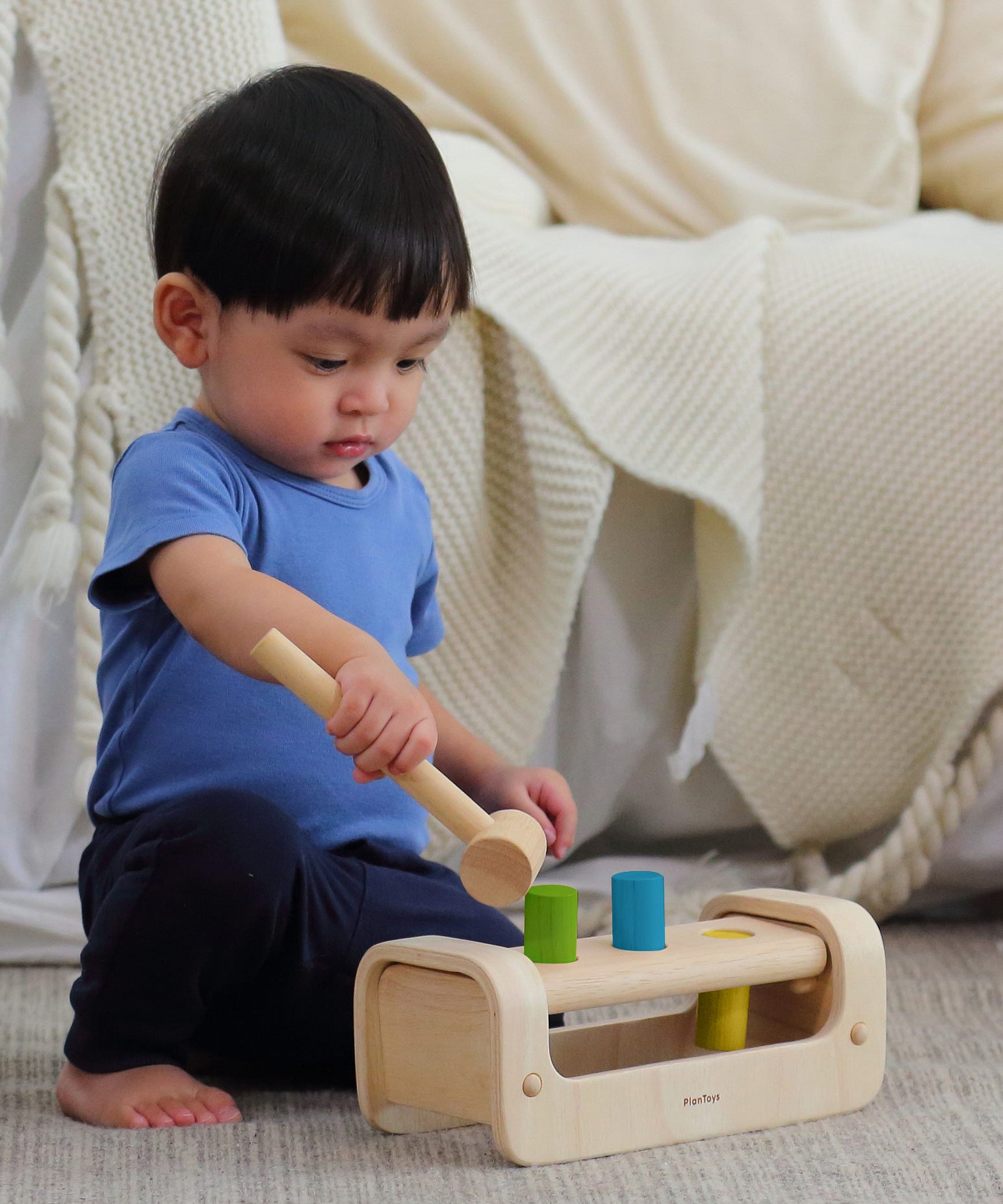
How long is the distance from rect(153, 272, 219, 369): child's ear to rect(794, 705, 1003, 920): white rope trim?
0.57 metres

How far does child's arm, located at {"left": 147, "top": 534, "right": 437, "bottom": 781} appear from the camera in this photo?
1.90ft

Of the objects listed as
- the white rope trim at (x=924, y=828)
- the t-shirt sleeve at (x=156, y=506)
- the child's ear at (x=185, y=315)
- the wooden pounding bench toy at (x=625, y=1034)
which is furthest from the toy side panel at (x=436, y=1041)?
the white rope trim at (x=924, y=828)

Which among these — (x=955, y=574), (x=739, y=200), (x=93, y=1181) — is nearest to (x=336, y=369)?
(x=93, y=1181)

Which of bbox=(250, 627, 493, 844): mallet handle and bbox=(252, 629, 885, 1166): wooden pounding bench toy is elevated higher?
bbox=(250, 627, 493, 844): mallet handle

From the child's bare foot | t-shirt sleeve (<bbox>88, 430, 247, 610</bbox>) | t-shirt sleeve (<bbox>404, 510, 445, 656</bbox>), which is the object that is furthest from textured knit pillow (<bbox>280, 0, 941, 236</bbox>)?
the child's bare foot

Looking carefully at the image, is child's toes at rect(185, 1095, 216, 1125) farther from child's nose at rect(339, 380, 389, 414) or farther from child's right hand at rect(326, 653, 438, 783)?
child's nose at rect(339, 380, 389, 414)

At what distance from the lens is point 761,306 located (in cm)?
101

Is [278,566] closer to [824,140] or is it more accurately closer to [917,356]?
[917,356]

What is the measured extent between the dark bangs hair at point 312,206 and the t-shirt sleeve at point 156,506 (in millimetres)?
80

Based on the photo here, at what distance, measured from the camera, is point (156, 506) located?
2.22 feet

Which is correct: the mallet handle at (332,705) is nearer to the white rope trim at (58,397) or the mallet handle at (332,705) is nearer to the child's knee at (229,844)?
the child's knee at (229,844)

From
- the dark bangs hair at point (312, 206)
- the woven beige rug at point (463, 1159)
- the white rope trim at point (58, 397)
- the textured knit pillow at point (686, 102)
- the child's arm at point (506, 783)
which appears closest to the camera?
the woven beige rug at point (463, 1159)

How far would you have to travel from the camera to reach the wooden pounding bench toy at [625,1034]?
0.60 metres

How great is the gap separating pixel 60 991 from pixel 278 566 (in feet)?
1.08
